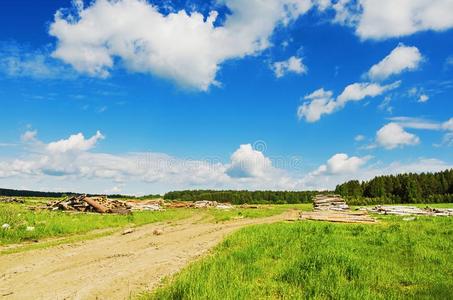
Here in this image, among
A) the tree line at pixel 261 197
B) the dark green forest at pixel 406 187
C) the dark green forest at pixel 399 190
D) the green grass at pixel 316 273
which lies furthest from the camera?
the tree line at pixel 261 197

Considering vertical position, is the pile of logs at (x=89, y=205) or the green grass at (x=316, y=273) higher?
the pile of logs at (x=89, y=205)

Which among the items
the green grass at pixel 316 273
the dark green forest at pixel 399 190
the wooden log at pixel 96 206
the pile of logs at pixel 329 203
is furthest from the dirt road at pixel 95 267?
the dark green forest at pixel 399 190

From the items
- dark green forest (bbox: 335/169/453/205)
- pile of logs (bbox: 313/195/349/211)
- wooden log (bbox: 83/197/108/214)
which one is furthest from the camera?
dark green forest (bbox: 335/169/453/205)

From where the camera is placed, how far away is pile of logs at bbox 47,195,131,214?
3725 cm

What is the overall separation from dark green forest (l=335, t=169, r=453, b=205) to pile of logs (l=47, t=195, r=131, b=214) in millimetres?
61939

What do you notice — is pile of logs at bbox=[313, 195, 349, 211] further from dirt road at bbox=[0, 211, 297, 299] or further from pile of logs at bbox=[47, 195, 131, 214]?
dirt road at bbox=[0, 211, 297, 299]

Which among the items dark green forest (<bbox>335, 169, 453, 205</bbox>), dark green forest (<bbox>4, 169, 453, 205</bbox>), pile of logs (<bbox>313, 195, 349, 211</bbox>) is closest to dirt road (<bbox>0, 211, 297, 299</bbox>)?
pile of logs (<bbox>313, 195, 349, 211</bbox>)

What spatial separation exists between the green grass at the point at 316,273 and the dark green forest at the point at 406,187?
255 ft

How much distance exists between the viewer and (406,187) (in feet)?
307

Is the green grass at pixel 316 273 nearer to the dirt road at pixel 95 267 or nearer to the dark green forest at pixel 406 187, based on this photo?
the dirt road at pixel 95 267

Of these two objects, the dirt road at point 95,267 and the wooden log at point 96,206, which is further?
the wooden log at point 96,206

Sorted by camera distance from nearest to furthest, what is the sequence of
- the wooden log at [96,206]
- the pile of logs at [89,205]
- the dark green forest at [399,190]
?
the wooden log at [96,206]
the pile of logs at [89,205]
the dark green forest at [399,190]

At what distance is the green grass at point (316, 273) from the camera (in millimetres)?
7781

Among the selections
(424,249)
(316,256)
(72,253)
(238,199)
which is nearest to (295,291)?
(316,256)
